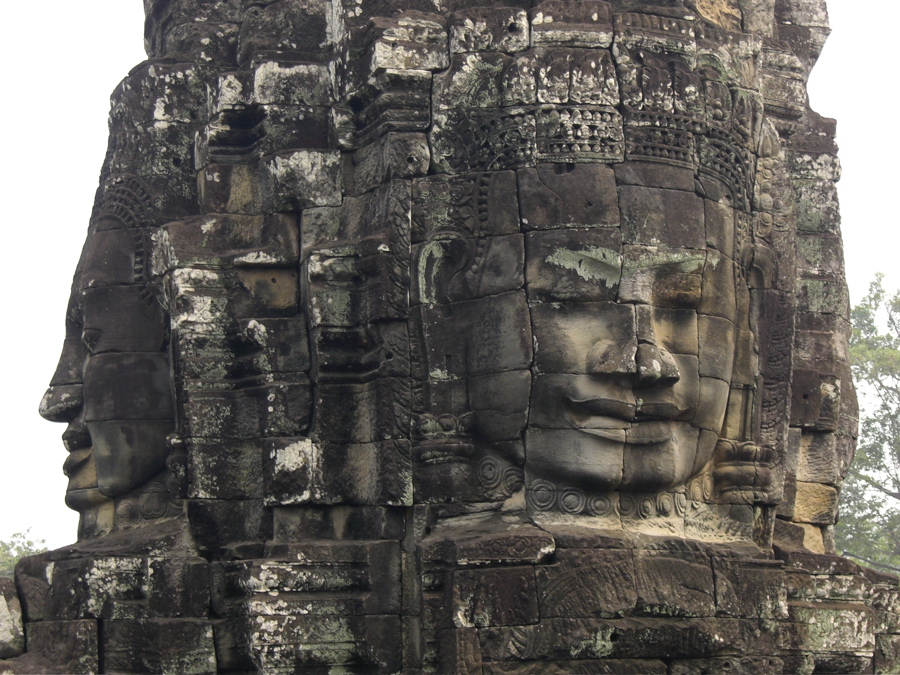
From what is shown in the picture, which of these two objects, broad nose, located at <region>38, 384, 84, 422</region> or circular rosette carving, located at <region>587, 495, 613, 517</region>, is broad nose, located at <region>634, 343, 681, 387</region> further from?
broad nose, located at <region>38, 384, 84, 422</region>

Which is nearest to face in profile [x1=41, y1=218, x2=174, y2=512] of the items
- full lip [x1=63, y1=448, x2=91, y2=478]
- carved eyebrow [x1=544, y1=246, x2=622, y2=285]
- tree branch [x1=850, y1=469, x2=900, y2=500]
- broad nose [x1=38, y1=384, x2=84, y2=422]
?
broad nose [x1=38, y1=384, x2=84, y2=422]

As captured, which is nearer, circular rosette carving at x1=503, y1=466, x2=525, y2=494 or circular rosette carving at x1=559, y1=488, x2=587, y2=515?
circular rosette carving at x1=559, y1=488, x2=587, y2=515

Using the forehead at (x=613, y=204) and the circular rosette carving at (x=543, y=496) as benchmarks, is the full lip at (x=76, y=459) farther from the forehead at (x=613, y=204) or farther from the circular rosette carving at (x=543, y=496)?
the forehead at (x=613, y=204)

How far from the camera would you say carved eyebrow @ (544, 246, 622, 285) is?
12.6 m

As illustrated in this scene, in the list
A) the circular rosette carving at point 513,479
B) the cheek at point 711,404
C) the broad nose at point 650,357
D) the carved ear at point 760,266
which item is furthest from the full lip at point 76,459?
the carved ear at point 760,266

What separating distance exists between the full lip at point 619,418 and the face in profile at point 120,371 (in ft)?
12.5

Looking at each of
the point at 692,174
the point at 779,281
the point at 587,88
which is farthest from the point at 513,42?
the point at 779,281

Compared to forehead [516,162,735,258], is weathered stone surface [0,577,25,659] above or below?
below

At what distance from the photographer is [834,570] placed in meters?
14.1

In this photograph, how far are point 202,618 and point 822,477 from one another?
5292 millimetres

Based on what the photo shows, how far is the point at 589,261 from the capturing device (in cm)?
1260

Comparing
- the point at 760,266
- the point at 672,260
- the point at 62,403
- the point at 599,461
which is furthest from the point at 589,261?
the point at 62,403

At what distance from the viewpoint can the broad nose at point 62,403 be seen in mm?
15039

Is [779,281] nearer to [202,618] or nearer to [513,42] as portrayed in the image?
[513,42]
